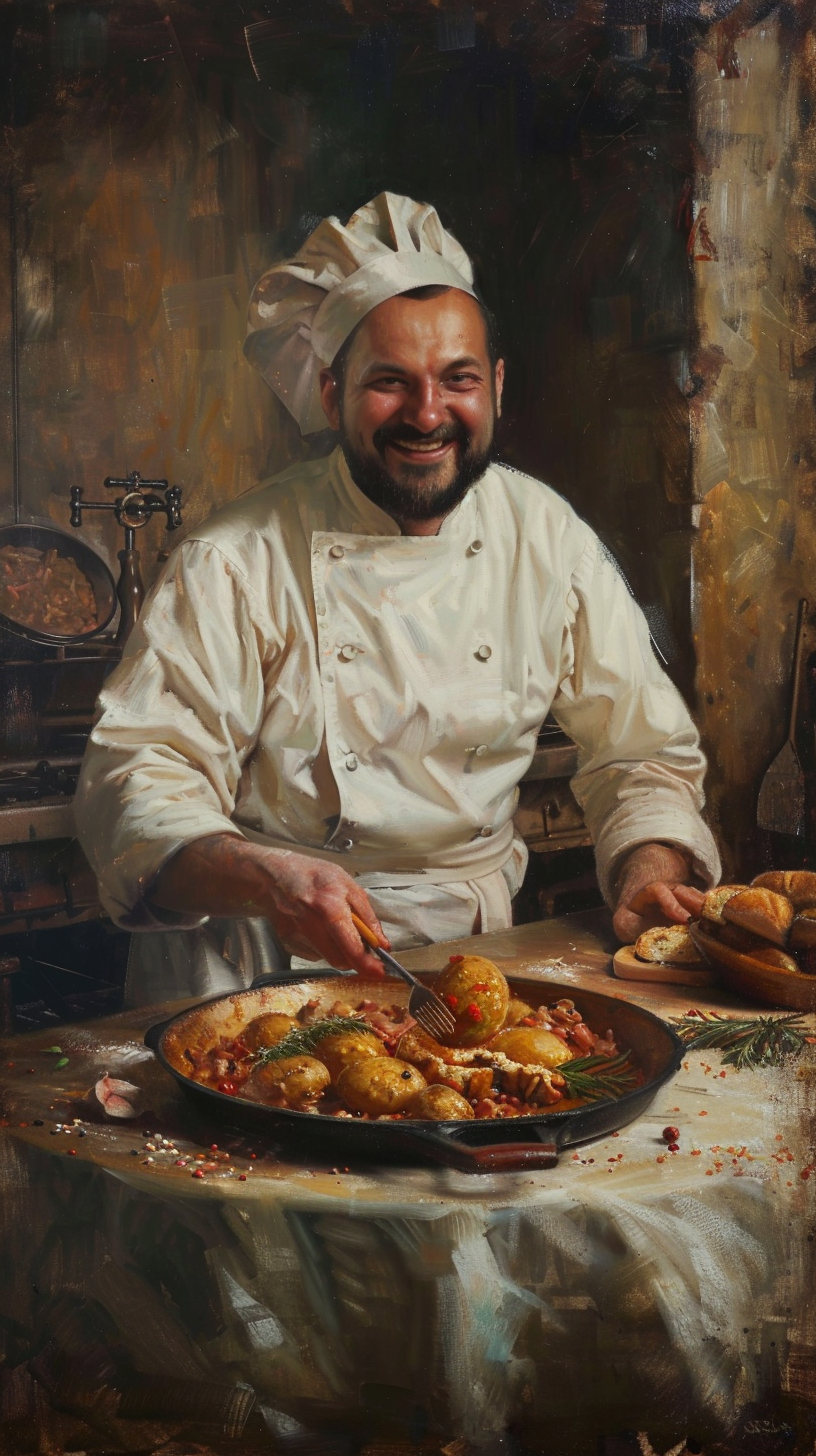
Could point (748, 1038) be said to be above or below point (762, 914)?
below

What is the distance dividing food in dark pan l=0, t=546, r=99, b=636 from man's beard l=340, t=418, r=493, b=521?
52 centimetres

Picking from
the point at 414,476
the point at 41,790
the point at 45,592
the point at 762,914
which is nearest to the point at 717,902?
the point at 762,914

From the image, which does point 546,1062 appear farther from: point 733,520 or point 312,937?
point 733,520

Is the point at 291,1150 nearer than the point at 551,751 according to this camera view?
Yes

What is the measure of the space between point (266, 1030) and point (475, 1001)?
28 cm

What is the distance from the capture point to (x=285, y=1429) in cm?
154

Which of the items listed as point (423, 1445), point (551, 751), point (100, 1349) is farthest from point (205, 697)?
point (423, 1445)

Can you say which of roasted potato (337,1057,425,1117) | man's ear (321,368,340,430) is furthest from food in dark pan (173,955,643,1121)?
man's ear (321,368,340,430)

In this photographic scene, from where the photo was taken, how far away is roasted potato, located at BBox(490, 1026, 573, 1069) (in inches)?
58.8

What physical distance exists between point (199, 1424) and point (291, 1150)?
446 mm

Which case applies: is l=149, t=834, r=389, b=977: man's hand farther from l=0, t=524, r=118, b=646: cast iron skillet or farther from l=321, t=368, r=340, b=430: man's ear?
l=321, t=368, r=340, b=430: man's ear

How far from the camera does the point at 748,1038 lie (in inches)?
67.6

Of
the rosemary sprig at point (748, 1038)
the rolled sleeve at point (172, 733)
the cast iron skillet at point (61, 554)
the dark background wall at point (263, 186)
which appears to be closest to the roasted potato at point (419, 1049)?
the rosemary sprig at point (748, 1038)

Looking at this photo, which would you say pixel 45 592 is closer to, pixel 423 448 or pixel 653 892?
pixel 423 448
